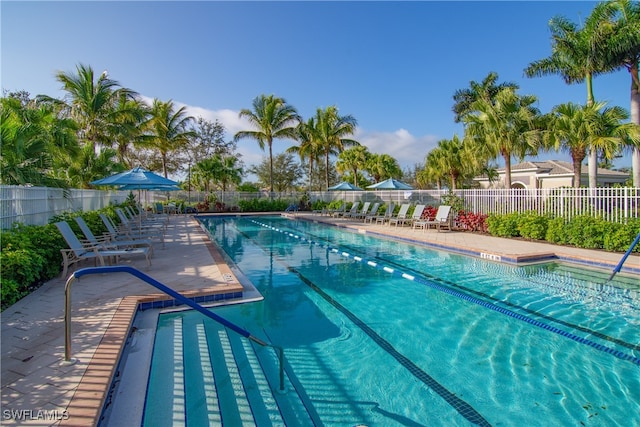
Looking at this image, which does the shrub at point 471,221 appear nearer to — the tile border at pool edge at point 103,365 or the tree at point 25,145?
the tile border at pool edge at point 103,365

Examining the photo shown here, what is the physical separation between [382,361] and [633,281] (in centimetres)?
619

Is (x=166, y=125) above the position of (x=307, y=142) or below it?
above

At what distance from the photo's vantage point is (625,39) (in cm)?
1634

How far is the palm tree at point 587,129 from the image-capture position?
41.1ft

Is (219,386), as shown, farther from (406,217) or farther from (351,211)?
(351,211)

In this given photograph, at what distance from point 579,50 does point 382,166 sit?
58.4 ft

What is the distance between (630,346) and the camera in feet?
14.3

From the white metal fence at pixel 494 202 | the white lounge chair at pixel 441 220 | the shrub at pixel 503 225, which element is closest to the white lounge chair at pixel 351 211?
the white metal fence at pixel 494 202

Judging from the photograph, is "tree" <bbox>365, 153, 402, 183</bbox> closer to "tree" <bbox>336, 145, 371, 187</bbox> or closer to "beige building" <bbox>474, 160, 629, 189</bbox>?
"tree" <bbox>336, 145, 371, 187</bbox>

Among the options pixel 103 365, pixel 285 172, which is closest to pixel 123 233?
pixel 103 365

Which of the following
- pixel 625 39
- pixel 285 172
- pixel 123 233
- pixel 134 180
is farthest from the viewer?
pixel 285 172

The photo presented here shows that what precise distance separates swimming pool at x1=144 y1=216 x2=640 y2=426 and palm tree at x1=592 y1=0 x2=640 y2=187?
47.7 feet

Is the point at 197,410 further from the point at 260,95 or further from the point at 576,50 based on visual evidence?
the point at 260,95

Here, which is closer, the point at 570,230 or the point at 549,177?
the point at 570,230
